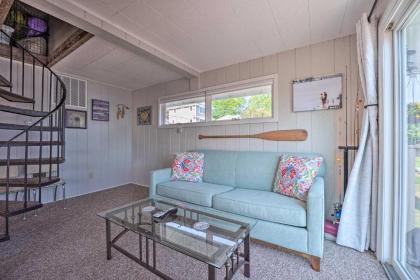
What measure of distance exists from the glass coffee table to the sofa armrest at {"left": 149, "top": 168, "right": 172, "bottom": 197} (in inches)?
30.6

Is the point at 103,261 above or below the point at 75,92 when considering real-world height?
below

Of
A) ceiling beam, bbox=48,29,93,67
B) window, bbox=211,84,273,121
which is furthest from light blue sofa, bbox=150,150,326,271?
ceiling beam, bbox=48,29,93,67

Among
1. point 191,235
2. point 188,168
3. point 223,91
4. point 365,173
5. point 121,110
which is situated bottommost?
point 191,235

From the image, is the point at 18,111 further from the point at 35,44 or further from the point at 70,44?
the point at 35,44

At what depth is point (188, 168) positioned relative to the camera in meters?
2.85

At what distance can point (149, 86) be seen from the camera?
427 cm

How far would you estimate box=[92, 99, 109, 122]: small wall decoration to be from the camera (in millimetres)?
3928

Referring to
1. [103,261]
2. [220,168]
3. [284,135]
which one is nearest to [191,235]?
[103,261]

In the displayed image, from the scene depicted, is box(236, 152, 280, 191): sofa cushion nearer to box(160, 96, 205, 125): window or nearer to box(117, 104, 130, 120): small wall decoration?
box(160, 96, 205, 125): window

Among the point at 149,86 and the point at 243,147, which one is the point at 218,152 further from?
the point at 149,86

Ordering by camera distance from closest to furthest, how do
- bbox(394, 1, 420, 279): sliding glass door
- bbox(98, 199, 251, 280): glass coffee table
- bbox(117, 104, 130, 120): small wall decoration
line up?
bbox(98, 199, 251, 280): glass coffee table, bbox(394, 1, 420, 279): sliding glass door, bbox(117, 104, 130, 120): small wall decoration

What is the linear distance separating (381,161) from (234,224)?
137 centimetres

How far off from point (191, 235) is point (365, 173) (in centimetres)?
167

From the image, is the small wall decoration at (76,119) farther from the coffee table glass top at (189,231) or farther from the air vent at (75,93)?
the coffee table glass top at (189,231)
